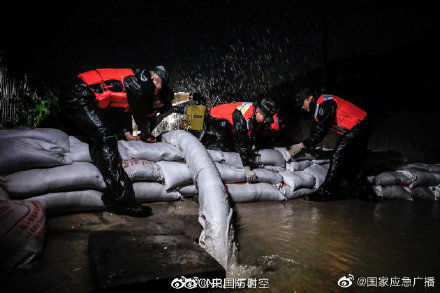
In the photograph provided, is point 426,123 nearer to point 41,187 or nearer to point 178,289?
point 178,289

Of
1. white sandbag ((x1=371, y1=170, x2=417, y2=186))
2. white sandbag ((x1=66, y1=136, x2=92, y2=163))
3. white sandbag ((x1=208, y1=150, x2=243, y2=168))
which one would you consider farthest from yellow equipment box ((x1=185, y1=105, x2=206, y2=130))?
white sandbag ((x1=371, y1=170, x2=417, y2=186))

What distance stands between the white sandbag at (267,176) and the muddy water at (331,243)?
0.36 meters

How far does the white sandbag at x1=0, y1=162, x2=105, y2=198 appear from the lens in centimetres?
212

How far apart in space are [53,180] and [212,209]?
57.9 inches

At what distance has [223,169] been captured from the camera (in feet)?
10.9

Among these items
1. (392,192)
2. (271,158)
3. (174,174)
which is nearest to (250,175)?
(271,158)

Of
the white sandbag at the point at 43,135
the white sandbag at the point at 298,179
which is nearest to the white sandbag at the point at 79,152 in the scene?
the white sandbag at the point at 43,135

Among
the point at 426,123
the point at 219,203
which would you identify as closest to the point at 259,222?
the point at 219,203

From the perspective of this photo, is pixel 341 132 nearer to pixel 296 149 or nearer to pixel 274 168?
pixel 296 149

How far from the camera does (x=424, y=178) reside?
189 inches

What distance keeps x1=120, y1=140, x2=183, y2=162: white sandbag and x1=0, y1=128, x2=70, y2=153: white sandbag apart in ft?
1.99

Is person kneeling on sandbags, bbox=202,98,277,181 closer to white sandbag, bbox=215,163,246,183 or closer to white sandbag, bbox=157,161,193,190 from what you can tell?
white sandbag, bbox=215,163,246,183

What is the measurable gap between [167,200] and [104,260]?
54.4 inches

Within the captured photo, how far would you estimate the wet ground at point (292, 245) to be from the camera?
161cm
